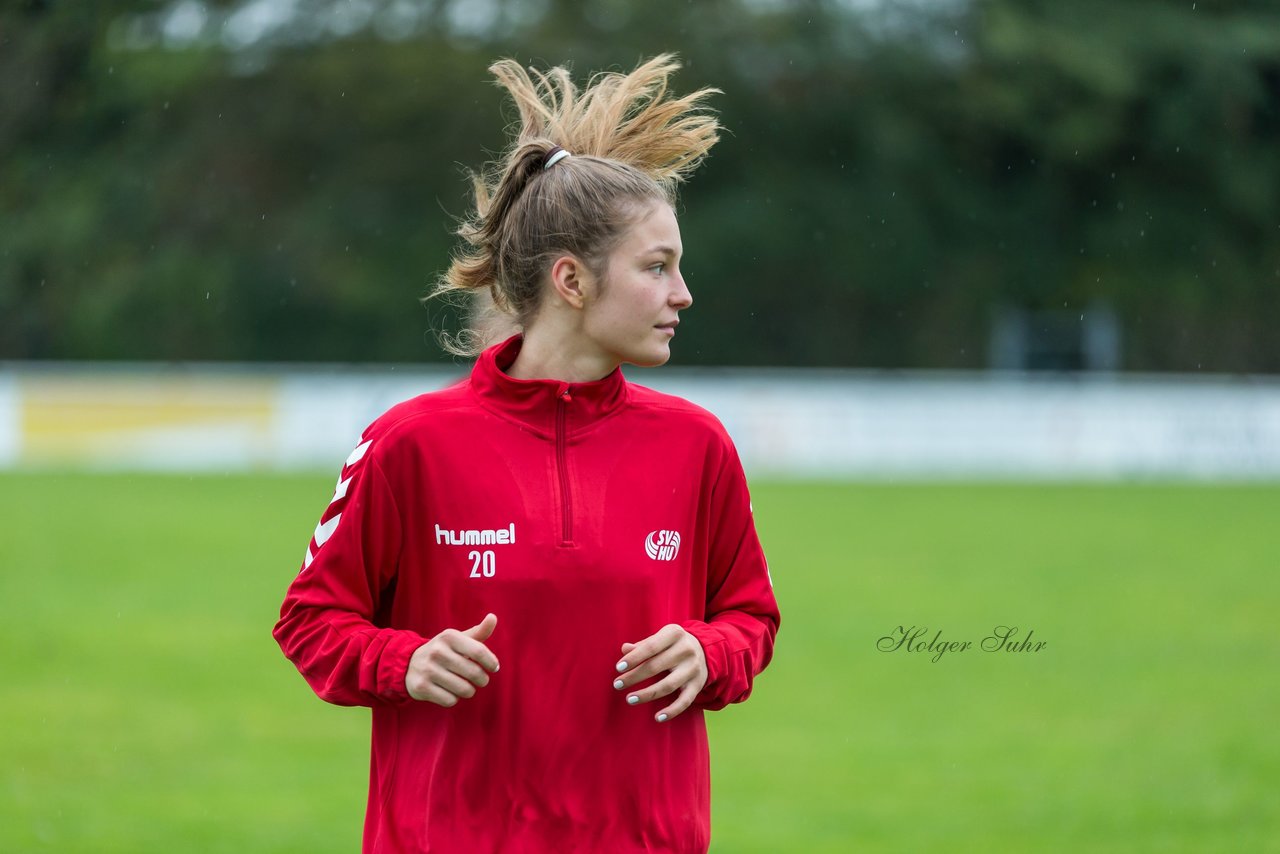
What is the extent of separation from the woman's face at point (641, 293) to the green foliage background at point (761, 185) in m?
27.2

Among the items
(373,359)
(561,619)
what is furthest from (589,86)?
(373,359)

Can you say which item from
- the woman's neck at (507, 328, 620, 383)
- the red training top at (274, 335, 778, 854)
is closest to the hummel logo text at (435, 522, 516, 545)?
the red training top at (274, 335, 778, 854)

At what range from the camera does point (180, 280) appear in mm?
31547

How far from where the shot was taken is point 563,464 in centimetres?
274

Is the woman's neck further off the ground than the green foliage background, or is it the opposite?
the green foliage background

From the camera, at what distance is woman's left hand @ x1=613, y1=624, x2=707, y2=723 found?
2572 millimetres

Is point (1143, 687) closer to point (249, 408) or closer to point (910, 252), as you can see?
point (249, 408)

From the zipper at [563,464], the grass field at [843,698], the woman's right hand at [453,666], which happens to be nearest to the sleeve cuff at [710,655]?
the zipper at [563,464]

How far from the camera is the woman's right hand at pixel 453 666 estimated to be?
8.18 ft

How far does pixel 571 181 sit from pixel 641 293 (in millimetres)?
226

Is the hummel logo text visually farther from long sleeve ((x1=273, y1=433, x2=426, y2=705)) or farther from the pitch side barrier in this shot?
the pitch side barrier

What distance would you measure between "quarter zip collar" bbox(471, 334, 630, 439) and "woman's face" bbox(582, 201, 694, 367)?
77mm
